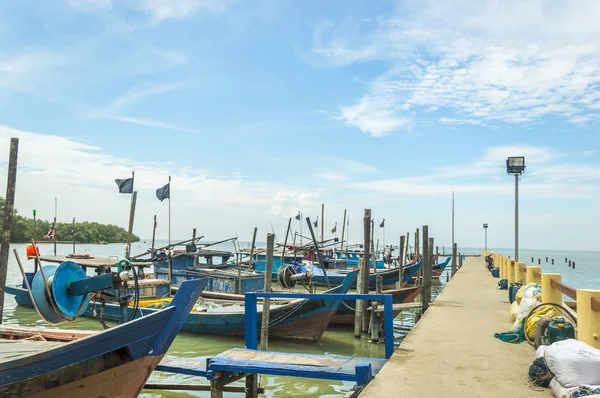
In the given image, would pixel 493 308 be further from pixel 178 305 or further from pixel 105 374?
pixel 105 374

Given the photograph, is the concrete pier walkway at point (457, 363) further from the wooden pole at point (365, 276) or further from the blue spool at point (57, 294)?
the blue spool at point (57, 294)

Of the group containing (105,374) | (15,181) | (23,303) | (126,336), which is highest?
(15,181)

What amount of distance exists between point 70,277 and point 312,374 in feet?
12.7

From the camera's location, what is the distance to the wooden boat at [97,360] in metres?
5.23

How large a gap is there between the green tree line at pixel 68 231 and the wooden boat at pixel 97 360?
70264mm

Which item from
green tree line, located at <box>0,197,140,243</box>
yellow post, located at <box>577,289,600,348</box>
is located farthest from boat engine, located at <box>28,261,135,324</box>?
green tree line, located at <box>0,197,140,243</box>

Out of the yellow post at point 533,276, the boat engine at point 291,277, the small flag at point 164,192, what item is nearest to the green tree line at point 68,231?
the small flag at point 164,192

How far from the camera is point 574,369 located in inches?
165

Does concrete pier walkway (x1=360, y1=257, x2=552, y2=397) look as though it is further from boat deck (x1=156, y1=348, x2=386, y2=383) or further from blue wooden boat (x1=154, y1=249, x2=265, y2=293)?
blue wooden boat (x1=154, y1=249, x2=265, y2=293)

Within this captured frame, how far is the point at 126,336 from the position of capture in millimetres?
5660

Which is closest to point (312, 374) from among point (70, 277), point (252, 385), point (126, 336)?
point (252, 385)

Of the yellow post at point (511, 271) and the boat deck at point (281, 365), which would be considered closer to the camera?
the boat deck at point (281, 365)

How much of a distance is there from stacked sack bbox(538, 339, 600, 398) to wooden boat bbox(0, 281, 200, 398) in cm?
411

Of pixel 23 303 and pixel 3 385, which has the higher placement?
pixel 3 385
